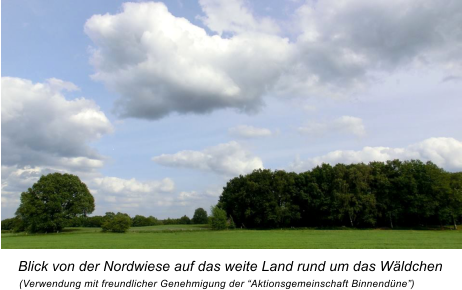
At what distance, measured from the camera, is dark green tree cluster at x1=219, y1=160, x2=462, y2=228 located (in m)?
70.0

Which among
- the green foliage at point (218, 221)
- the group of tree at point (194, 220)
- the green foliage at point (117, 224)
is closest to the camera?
the green foliage at point (117, 224)

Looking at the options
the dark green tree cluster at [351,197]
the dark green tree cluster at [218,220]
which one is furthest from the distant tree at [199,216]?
the dark green tree cluster at [218,220]

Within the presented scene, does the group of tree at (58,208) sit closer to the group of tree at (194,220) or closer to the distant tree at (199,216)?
the group of tree at (194,220)

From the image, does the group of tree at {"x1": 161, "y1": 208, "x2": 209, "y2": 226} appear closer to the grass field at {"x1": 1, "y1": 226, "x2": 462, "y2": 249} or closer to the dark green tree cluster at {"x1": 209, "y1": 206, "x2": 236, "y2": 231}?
the dark green tree cluster at {"x1": 209, "y1": 206, "x2": 236, "y2": 231}

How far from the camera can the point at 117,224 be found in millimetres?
72438

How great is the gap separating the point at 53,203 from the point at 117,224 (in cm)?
1736

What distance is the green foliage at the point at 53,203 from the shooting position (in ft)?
243

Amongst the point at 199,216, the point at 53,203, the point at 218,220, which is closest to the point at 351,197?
the point at 218,220

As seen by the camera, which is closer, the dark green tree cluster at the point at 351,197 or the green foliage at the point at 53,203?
the dark green tree cluster at the point at 351,197

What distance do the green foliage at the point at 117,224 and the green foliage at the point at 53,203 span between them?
896cm

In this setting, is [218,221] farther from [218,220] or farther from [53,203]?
[53,203]

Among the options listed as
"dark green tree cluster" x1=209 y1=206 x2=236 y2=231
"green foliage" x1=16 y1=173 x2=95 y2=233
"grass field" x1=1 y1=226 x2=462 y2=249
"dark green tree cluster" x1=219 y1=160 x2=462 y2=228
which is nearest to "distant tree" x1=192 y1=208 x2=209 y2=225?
"dark green tree cluster" x1=219 y1=160 x2=462 y2=228
